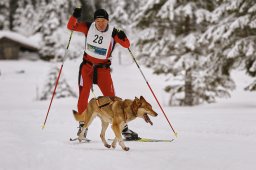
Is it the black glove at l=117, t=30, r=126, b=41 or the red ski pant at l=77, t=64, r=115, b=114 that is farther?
the red ski pant at l=77, t=64, r=115, b=114

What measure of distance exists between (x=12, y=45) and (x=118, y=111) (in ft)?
155

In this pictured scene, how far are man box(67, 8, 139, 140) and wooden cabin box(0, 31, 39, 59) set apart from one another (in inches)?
1768

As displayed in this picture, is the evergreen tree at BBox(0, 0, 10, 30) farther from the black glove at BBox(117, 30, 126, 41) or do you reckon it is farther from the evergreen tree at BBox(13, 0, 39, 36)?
the black glove at BBox(117, 30, 126, 41)

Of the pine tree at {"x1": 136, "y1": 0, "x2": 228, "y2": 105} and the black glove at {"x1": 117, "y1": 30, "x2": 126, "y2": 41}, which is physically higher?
the black glove at {"x1": 117, "y1": 30, "x2": 126, "y2": 41}

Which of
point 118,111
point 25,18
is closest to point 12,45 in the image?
point 25,18

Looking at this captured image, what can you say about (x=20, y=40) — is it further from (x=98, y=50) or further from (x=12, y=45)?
(x=98, y=50)

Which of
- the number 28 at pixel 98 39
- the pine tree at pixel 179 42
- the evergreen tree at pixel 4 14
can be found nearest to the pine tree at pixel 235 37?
the pine tree at pixel 179 42

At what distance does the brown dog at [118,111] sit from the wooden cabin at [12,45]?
45.8 meters

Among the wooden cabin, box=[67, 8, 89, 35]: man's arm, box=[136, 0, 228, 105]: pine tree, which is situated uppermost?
box=[67, 8, 89, 35]: man's arm

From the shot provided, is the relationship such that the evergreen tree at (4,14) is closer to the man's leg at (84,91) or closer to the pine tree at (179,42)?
the pine tree at (179,42)

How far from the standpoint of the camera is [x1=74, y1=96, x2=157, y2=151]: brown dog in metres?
5.97


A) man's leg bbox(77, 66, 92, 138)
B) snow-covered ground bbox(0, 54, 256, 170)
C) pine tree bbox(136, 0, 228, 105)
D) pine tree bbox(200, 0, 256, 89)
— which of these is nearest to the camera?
snow-covered ground bbox(0, 54, 256, 170)

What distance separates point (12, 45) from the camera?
167ft

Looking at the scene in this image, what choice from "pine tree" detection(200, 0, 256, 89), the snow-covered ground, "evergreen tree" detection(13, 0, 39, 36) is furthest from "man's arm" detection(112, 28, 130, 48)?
"evergreen tree" detection(13, 0, 39, 36)
